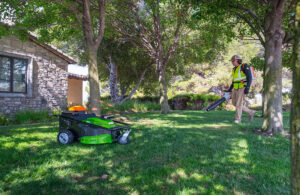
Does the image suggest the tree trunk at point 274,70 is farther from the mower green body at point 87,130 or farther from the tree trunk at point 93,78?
the tree trunk at point 93,78

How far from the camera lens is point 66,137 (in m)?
4.00

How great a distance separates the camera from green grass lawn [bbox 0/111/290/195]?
2152 mm

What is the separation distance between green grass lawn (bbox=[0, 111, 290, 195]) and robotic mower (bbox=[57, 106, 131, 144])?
0.16 metres

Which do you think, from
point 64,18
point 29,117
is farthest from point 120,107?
point 64,18

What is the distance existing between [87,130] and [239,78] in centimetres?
523

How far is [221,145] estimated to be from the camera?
3.90 m

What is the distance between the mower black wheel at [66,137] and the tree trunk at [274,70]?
4.91 meters

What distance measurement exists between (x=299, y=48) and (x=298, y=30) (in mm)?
121

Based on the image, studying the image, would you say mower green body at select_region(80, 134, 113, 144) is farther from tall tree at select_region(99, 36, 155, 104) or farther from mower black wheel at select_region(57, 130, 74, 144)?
tall tree at select_region(99, 36, 155, 104)

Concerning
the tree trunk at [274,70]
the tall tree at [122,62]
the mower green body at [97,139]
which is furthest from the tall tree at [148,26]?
the mower green body at [97,139]

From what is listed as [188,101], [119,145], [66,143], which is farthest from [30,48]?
[188,101]

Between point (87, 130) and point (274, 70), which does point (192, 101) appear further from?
point (87, 130)

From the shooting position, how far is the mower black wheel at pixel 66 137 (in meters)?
3.98

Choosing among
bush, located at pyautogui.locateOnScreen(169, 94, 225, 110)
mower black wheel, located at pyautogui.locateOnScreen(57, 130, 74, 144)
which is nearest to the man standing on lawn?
mower black wheel, located at pyautogui.locateOnScreen(57, 130, 74, 144)
